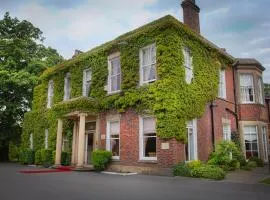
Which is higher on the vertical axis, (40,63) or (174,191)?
(40,63)

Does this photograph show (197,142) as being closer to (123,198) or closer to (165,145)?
(165,145)

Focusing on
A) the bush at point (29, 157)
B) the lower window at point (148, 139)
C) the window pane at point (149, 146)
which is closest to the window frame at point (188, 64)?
the lower window at point (148, 139)

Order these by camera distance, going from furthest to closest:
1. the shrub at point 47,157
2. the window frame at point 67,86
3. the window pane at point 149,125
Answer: the window frame at point 67,86 < the shrub at point 47,157 < the window pane at point 149,125

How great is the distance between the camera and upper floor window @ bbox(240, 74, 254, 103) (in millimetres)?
20969

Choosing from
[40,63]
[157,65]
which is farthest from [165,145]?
[40,63]

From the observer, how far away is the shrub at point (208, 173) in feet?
39.2

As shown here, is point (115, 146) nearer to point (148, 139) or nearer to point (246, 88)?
point (148, 139)

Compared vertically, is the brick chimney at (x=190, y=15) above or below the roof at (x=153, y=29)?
above

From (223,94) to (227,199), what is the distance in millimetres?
13089

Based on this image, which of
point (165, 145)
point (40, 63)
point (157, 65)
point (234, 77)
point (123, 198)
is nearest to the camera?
point (123, 198)

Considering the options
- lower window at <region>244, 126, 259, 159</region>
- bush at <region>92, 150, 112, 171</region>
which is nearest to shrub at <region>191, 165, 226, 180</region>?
bush at <region>92, 150, 112, 171</region>

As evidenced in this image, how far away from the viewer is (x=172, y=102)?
1370cm

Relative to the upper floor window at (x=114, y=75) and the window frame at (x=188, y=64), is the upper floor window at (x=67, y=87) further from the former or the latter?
the window frame at (x=188, y=64)

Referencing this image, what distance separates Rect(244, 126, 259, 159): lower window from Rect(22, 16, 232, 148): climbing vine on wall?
16.7 ft
